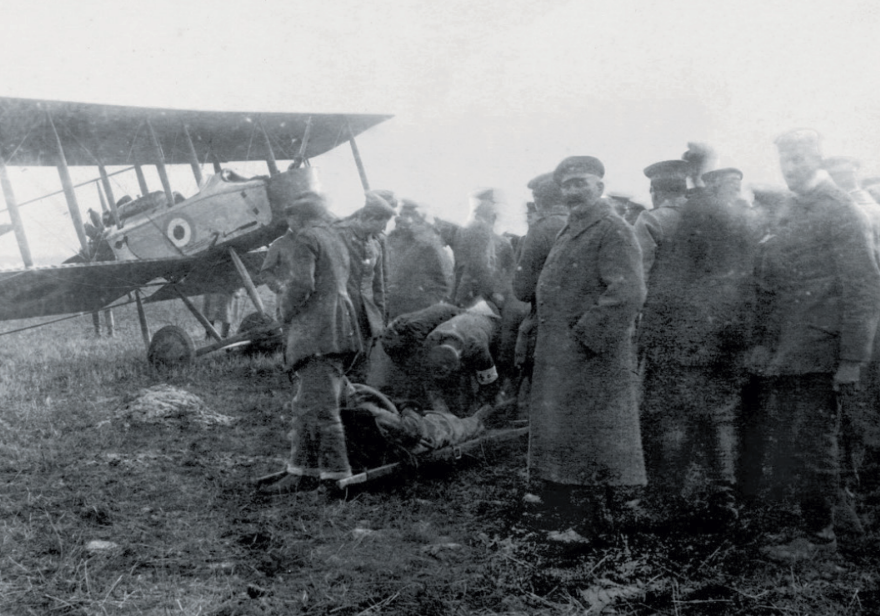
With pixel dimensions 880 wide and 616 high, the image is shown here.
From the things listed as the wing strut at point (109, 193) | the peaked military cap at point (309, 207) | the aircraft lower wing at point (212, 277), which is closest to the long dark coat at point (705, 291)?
the peaked military cap at point (309, 207)

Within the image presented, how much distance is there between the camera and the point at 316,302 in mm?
4445

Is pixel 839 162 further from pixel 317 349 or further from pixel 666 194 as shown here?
pixel 317 349

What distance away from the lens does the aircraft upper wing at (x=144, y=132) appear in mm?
9664

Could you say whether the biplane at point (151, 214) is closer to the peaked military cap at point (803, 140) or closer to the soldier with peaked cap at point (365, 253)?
the soldier with peaked cap at point (365, 253)

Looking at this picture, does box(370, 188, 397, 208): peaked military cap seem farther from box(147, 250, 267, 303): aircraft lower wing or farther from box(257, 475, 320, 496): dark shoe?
box(147, 250, 267, 303): aircraft lower wing

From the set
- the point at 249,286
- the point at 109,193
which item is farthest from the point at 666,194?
the point at 109,193

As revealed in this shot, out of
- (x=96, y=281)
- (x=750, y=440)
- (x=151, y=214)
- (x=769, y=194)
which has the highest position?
(x=151, y=214)

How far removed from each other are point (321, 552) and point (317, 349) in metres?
1.40

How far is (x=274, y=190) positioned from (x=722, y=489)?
7972 millimetres

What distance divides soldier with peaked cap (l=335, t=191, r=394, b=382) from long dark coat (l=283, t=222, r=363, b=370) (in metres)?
0.16

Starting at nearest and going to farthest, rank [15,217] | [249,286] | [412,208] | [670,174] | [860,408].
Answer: [860,408], [670,174], [412,208], [15,217], [249,286]

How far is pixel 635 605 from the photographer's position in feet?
8.59

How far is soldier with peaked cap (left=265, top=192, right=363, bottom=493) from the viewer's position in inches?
171

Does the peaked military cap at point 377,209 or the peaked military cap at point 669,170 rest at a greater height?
the peaked military cap at point 377,209
